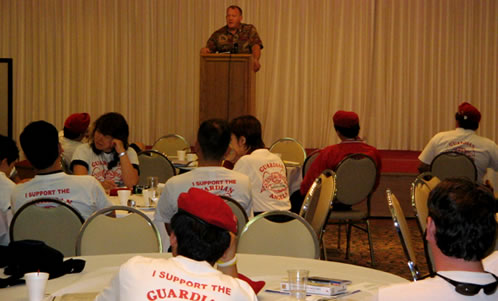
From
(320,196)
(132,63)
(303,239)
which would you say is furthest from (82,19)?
(303,239)

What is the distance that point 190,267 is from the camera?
88.4 inches

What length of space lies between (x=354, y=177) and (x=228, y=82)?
10.7ft

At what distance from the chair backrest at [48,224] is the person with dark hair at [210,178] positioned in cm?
54

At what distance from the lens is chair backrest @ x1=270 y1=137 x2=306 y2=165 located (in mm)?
8711

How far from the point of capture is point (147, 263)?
222 cm

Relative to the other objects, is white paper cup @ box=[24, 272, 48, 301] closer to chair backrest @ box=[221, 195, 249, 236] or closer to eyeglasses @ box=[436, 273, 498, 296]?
eyeglasses @ box=[436, 273, 498, 296]

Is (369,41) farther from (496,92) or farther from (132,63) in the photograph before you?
(132,63)

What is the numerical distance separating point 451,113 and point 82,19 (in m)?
5.88

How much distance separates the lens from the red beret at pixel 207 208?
2340 mm

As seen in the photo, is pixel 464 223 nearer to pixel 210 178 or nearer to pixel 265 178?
pixel 210 178

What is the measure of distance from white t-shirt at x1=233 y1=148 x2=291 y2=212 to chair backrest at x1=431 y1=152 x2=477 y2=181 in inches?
82.6

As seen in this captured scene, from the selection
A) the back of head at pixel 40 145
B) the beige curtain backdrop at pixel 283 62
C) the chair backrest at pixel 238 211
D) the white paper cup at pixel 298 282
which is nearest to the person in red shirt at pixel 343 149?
the chair backrest at pixel 238 211

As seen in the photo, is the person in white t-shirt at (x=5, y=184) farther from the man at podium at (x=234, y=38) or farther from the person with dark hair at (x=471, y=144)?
the man at podium at (x=234, y=38)

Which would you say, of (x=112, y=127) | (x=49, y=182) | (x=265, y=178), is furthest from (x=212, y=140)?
(x=112, y=127)
